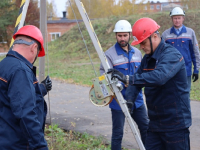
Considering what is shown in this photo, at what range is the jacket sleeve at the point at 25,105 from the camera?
2371mm

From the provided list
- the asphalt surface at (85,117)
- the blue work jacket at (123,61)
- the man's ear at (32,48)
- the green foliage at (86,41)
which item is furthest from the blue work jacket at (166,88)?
the green foliage at (86,41)

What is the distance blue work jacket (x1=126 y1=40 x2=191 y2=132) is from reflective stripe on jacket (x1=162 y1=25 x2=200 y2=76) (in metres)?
2.97

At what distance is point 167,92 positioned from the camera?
3252 mm

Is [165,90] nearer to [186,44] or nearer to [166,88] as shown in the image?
[166,88]

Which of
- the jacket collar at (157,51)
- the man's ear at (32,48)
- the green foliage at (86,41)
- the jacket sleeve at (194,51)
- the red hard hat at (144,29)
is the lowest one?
the green foliage at (86,41)

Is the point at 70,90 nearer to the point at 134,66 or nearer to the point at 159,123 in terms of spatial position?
the point at 134,66

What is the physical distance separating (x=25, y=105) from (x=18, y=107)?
6 cm

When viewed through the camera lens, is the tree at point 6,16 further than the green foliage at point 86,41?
No

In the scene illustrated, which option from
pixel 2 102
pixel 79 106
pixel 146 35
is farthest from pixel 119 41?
pixel 79 106

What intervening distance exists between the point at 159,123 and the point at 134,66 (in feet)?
4.88

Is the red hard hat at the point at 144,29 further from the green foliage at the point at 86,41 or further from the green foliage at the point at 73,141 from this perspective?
the green foliage at the point at 86,41

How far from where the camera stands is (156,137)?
3.48m

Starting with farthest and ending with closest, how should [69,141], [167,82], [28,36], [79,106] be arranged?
1. [79,106]
2. [69,141]
3. [167,82]
4. [28,36]

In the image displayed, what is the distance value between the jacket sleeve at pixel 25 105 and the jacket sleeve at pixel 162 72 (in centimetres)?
117
